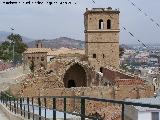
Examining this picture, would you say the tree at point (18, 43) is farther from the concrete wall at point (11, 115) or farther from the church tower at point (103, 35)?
the concrete wall at point (11, 115)

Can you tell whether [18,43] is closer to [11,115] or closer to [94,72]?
[94,72]

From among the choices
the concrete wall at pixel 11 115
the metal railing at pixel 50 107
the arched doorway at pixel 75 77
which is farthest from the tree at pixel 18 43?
the concrete wall at pixel 11 115

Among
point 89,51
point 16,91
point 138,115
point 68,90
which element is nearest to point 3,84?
point 16,91

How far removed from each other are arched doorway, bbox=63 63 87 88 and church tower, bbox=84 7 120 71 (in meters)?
4.69

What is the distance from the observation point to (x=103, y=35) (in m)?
62.2

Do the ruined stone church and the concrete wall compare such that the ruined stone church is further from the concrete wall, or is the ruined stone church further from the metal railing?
the concrete wall

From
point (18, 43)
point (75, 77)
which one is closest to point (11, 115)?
point (75, 77)

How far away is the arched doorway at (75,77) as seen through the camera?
182 ft

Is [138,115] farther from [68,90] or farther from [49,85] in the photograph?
[49,85]

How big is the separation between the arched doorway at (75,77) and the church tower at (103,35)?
469 cm

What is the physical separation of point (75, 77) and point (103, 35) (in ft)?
27.7

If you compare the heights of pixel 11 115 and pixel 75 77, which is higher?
pixel 11 115

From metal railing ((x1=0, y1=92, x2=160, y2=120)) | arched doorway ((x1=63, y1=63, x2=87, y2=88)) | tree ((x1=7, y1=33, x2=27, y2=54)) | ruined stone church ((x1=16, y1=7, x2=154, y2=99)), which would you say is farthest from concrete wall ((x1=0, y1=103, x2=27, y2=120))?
tree ((x1=7, y1=33, x2=27, y2=54))

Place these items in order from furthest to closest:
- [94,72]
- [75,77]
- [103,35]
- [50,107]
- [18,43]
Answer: [18,43] → [103,35] → [75,77] → [94,72] → [50,107]
